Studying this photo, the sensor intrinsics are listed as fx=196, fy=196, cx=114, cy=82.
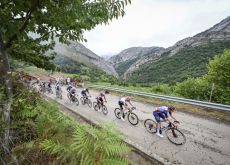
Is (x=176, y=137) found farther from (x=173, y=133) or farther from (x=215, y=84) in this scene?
(x=215, y=84)

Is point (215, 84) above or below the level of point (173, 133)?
above

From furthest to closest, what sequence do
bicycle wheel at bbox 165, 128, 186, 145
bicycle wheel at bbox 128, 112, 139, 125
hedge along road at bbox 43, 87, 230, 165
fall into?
bicycle wheel at bbox 128, 112, 139, 125 < bicycle wheel at bbox 165, 128, 186, 145 < hedge along road at bbox 43, 87, 230, 165

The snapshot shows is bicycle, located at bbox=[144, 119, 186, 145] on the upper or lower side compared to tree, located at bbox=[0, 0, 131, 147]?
lower

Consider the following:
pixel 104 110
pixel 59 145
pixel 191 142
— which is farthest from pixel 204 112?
pixel 59 145

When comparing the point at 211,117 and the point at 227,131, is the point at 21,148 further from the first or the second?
the point at 211,117

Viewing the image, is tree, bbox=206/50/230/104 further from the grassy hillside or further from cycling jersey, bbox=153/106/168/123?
the grassy hillside

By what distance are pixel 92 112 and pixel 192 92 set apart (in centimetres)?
2014

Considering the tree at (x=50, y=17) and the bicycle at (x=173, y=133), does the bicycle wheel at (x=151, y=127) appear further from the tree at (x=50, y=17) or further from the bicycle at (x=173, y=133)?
the tree at (x=50, y=17)

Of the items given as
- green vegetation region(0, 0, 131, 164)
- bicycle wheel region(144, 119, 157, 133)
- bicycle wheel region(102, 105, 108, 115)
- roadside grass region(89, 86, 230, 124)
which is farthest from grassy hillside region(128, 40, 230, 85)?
green vegetation region(0, 0, 131, 164)

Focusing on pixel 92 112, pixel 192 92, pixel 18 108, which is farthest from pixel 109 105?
pixel 192 92

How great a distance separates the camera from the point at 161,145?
824 cm

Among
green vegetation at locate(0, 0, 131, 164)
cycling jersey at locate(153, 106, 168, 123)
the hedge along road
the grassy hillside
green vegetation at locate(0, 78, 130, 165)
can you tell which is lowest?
the hedge along road

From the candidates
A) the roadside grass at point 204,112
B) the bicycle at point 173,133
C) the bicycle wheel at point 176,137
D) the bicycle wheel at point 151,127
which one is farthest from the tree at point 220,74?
the bicycle wheel at point 176,137

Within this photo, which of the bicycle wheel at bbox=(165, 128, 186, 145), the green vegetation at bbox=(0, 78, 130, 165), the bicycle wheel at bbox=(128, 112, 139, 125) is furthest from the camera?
the bicycle wheel at bbox=(128, 112, 139, 125)
